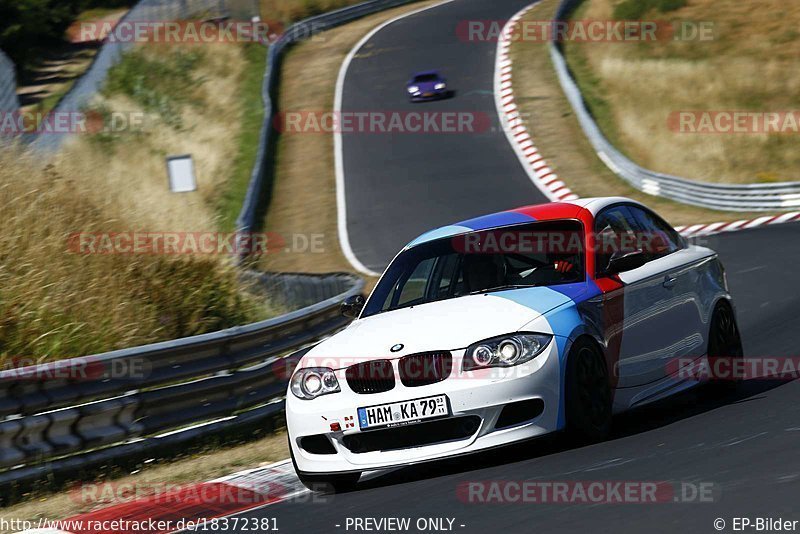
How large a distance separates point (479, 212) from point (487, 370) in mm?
19982

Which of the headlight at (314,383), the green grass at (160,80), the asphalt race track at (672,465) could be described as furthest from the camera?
the green grass at (160,80)

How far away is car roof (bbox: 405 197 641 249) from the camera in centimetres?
785

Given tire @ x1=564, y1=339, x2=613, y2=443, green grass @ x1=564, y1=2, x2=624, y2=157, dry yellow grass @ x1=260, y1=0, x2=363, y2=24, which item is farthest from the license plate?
dry yellow grass @ x1=260, y1=0, x2=363, y2=24

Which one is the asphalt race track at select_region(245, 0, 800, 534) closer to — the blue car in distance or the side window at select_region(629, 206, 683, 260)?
the side window at select_region(629, 206, 683, 260)

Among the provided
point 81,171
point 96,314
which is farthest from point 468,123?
point 96,314

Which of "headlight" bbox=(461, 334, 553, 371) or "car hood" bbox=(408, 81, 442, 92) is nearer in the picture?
"headlight" bbox=(461, 334, 553, 371)

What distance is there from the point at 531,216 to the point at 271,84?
114ft

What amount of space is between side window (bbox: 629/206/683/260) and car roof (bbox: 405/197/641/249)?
0.33 m

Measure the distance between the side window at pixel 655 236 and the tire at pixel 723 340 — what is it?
580mm

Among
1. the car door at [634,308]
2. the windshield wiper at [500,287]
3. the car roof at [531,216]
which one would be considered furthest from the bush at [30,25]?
the windshield wiper at [500,287]

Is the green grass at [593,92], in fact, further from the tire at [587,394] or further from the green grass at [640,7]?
the tire at [587,394]

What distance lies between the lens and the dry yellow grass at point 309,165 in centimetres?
2570

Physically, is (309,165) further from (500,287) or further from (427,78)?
(500,287)

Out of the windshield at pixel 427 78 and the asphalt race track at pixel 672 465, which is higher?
the asphalt race track at pixel 672 465
